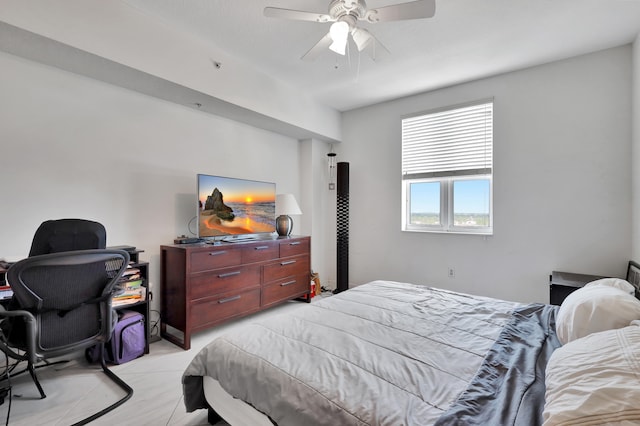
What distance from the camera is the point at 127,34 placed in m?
2.17

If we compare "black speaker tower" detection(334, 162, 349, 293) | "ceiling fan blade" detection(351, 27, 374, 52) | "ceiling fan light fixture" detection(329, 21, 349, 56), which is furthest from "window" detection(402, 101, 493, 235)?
"ceiling fan light fixture" detection(329, 21, 349, 56)

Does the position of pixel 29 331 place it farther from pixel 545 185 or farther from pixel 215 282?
pixel 545 185

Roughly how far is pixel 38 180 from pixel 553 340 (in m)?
3.42

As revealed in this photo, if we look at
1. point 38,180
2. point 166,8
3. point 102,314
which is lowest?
point 102,314

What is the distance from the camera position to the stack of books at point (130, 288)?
236cm

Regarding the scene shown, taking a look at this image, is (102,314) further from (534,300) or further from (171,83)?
(534,300)

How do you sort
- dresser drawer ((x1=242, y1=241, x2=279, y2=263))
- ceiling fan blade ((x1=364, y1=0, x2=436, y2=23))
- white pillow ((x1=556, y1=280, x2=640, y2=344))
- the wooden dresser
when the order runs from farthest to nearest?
dresser drawer ((x1=242, y1=241, x2=279, y2=263)) < the wooden dresser < ceiling fan blade ((x1=364, y1=0, x2=436, y2=23)) < white pillow ((x1=556, y1=280, x2=640, y2=344))

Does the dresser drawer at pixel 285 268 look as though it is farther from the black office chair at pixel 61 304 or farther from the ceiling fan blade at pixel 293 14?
the ceiling fan blade at pixel 293 14

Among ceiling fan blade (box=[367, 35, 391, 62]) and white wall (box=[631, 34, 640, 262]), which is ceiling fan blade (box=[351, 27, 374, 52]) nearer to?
ceiling fan blade (box=[367, 35, 391, 62])

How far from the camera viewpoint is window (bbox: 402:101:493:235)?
338cm

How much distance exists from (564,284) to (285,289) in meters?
2.71

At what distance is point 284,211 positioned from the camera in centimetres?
362

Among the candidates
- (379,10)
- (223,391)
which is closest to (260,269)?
(223,391)

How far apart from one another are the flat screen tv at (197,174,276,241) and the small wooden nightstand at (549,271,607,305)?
286cm
